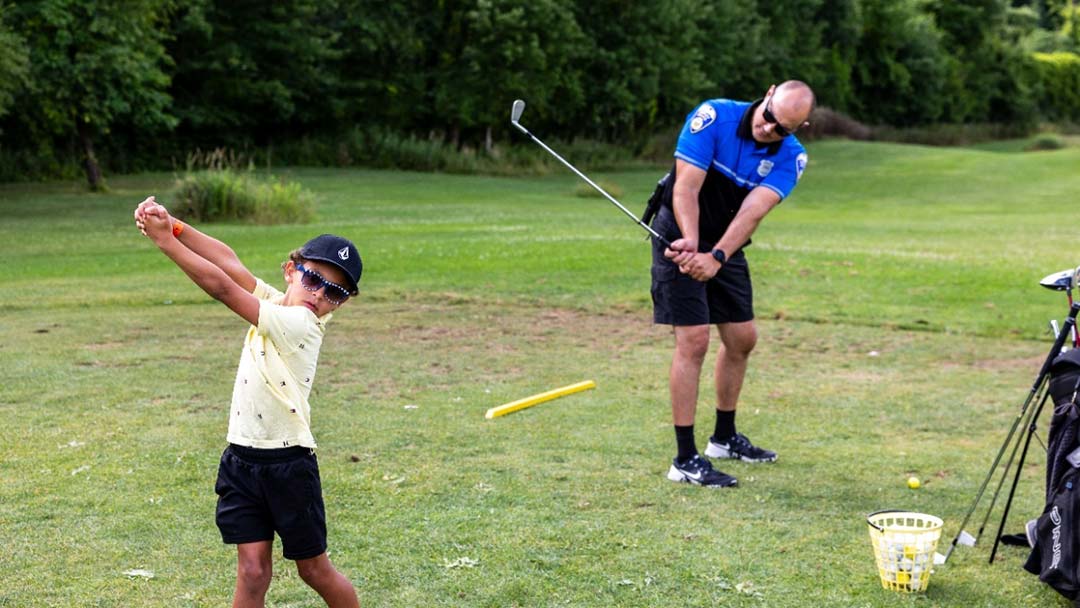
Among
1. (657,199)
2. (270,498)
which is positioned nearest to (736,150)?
(657,199)

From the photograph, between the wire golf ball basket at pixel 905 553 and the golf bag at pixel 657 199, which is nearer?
the wire golf ball basket at pixel 905 553

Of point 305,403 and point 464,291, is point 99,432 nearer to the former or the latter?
point 305,403

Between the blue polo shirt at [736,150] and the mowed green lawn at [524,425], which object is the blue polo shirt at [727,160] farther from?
the mowed green lawn at [524,425]

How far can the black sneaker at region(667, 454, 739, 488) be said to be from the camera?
6625 mm

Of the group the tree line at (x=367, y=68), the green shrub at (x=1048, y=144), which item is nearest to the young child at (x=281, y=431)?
the tree line at (x=367, y=68)

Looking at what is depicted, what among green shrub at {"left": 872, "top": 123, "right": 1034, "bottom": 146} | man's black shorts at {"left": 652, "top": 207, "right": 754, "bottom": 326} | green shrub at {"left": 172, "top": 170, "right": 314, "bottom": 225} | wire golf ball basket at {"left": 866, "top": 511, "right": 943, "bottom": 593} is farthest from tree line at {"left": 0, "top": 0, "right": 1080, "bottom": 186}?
wire golf ball basket at {"left": 866, "top": 511, "right": 943, "bottom": 593}

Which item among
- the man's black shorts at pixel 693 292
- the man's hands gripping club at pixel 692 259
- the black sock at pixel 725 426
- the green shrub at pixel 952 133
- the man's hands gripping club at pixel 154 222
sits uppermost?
the man's hands gripping club at pixel 154 222

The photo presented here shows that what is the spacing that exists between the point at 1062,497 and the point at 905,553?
669 mm

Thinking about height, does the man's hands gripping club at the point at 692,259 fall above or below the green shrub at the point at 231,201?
above

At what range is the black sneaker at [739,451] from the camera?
7262mm

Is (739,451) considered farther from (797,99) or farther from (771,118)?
(797,99)

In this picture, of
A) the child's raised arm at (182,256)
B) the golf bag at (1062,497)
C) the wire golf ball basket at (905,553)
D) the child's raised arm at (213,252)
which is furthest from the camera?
the wire golf ball basket at (905,553)

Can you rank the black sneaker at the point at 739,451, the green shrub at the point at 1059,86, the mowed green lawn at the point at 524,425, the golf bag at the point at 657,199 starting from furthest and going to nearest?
the green shrub at the point at 1059,86 < the black sneaker at the point at 739,451 < the golf bag at the point at 657,199 < the mowed green lawn at the point at 524,425

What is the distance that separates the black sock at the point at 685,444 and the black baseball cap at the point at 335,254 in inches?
121
